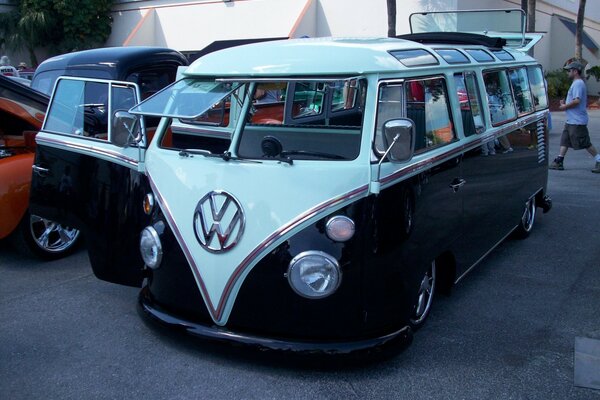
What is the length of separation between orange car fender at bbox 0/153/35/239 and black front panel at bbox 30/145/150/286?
0.48 meters

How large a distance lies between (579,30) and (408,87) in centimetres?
2409

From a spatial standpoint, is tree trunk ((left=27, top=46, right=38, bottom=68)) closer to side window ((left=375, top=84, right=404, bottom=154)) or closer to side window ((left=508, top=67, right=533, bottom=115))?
side window ((left=508, top=67, right=533, bottom=115))

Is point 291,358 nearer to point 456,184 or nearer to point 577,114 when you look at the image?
point 456,184

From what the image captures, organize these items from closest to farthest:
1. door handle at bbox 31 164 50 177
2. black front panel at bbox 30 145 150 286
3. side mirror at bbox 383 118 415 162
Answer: side mirror at bbox 383 118 415 162
black front panel at bbox 30 145 150 286
door handle at bbox 31 164 50 177

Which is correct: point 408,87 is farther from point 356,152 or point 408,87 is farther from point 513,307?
point 513,307

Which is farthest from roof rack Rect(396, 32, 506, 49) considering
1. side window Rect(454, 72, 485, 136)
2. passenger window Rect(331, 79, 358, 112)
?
passenger window Rect(331, 79, 358, 112)

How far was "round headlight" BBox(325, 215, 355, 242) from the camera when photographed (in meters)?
3.75

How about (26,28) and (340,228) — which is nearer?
(340,228)

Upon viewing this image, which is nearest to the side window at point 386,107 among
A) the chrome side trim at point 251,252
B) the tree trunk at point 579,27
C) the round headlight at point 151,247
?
the chrome side trim at point 251,252

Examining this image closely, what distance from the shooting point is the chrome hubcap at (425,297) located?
15.0 feet

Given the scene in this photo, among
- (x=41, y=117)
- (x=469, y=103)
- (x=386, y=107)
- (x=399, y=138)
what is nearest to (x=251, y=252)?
(x=399, y=138)

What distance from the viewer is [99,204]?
489 centimetres

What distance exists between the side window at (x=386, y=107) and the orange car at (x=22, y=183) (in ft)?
10.7

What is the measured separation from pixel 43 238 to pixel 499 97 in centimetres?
438
